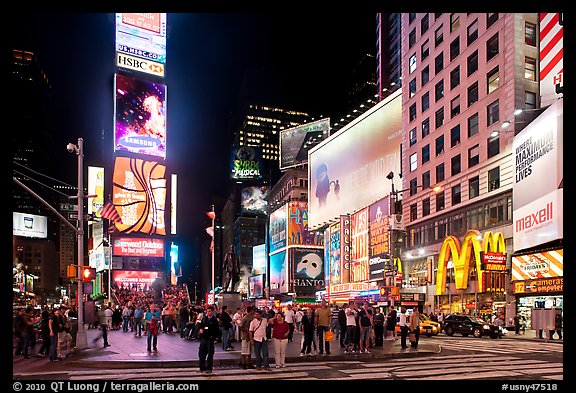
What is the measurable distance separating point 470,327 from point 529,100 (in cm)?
2079

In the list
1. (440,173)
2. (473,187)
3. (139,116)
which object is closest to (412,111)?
(440,173)

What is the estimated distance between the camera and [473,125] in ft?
175

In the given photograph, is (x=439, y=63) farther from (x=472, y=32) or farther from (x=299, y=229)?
(x=299, y=229)

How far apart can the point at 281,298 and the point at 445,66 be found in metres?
67.8

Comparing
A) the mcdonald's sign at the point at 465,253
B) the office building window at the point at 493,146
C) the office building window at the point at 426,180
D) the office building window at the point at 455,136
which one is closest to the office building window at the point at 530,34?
the office building window at the point at 493,146

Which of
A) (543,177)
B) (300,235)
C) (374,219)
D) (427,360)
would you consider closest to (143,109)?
(300,235)

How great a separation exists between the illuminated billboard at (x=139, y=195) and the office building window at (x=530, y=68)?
8209cm

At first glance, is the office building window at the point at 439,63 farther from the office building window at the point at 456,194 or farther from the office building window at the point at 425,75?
the office building window at the point at 456,194

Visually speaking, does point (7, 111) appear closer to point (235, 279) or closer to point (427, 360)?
point (427, 360)

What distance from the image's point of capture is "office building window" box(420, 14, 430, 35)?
6384 cm

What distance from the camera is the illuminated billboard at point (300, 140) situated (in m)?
120

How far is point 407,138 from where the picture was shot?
67.9 metres

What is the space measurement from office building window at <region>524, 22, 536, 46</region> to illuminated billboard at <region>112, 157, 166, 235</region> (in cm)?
8214

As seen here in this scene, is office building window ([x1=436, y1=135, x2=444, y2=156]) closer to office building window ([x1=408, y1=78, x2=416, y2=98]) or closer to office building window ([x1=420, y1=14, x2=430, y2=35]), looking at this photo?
office building window ([x1=408, y1=78, x2=416, y2=98])
